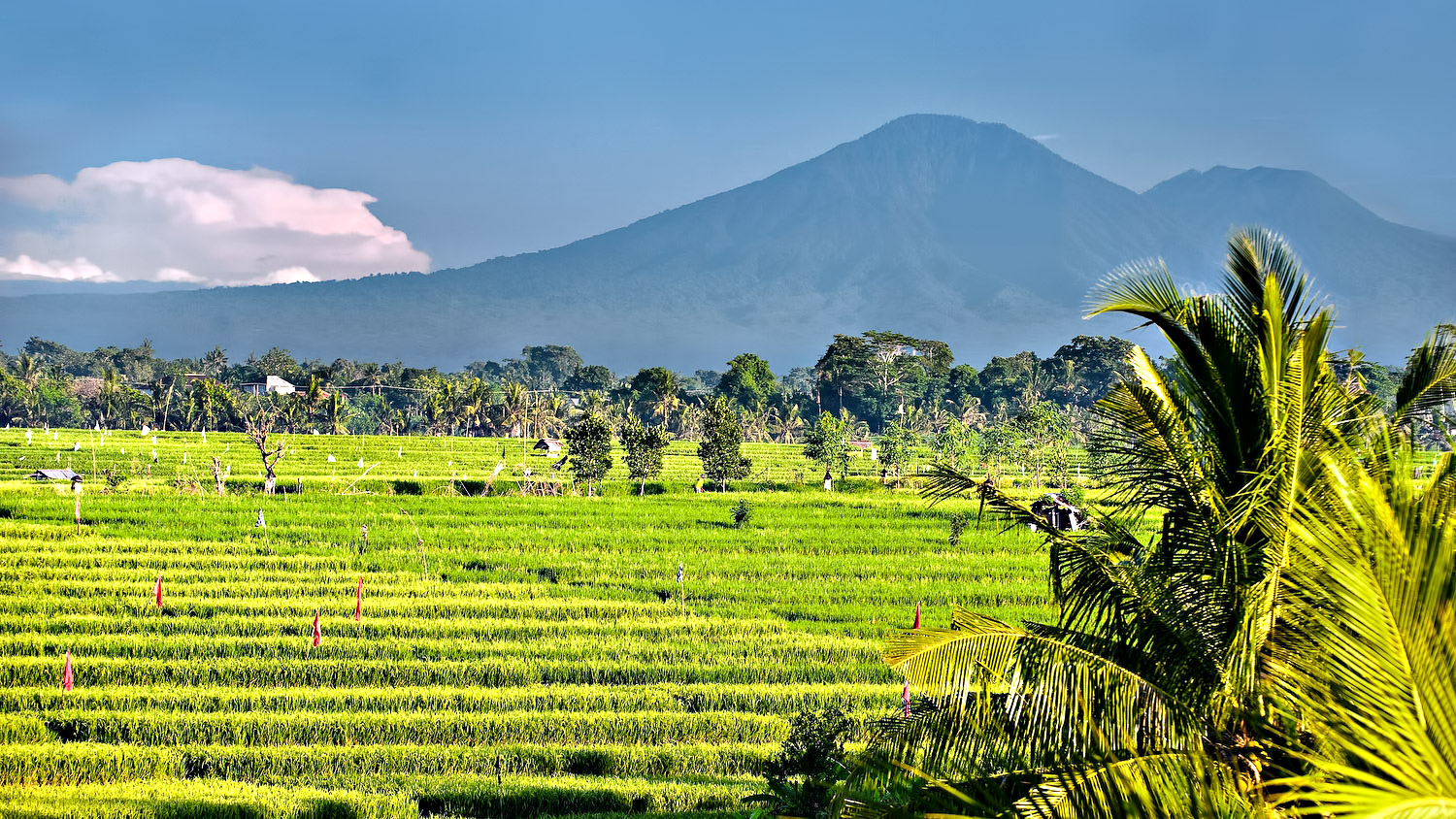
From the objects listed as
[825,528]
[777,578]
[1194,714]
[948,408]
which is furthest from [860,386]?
[1194,714]

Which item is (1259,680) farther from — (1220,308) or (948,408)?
(948,408)

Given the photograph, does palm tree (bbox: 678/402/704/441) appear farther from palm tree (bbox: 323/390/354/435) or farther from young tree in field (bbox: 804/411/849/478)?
young tree in field (bbox: 804/411/849/478)

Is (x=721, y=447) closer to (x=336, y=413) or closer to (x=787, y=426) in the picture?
(x=336, y=413)

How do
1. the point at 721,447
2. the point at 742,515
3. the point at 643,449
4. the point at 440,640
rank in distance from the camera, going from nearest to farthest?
the point at 440,640
the point at 742,515
the point at 643,449
the point at 721,447

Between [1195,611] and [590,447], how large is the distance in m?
35.1

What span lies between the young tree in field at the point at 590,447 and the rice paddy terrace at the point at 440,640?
5163mm

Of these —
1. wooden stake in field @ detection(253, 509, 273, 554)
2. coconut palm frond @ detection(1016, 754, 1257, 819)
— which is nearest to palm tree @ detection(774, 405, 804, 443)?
wooden stake in field @ detection(253, 509, 273, 554)

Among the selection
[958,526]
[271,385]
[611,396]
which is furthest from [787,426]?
[958,526]

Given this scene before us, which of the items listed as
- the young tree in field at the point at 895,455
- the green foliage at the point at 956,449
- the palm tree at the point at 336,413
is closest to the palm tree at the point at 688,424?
the palm tree at the point at 336,413

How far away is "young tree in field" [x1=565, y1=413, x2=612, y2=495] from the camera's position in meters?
40.4

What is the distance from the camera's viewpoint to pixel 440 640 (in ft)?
58.2

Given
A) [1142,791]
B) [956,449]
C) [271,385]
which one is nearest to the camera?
[1142,791]

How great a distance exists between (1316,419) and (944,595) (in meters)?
17.0

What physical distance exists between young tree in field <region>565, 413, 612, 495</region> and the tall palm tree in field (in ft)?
110
